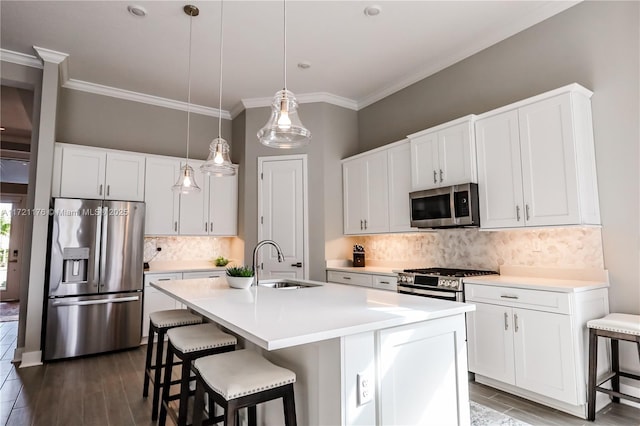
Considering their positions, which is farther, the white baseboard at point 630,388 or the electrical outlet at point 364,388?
the white baseboard at point 630,388

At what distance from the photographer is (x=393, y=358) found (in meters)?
1.57

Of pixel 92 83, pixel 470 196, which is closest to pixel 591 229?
pixel 470 196

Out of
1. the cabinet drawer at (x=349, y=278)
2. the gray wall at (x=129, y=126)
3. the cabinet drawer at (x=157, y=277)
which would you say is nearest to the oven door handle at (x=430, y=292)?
the cabinet drawer at (x=349, y=278)

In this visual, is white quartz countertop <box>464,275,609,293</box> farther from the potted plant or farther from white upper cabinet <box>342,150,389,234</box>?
the potted plant

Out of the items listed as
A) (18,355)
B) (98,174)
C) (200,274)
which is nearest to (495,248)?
(200,274)

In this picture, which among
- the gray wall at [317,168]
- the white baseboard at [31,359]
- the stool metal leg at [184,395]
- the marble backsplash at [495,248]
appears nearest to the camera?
the stool metal leg at [184,395]

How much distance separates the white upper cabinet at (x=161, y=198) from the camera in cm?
476

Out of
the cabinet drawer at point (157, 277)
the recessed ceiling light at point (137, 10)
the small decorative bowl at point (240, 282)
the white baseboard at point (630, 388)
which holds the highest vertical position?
the recessed ceiling light at point (137, 10)

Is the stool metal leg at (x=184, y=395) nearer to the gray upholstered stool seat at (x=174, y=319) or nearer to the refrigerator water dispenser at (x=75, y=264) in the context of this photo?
the gray upholstered stool seat at (x=174, y=319)


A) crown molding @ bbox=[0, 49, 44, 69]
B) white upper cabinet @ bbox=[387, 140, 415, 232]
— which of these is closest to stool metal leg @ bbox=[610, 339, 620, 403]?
white upper cabinet @ bbox=[387, 140, 415, 232]

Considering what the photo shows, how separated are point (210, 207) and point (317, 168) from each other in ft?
5.42

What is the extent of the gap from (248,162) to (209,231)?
1133 millimetres

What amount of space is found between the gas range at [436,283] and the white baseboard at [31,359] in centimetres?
375

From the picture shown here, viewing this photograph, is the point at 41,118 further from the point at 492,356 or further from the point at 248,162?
the point at 492,356
